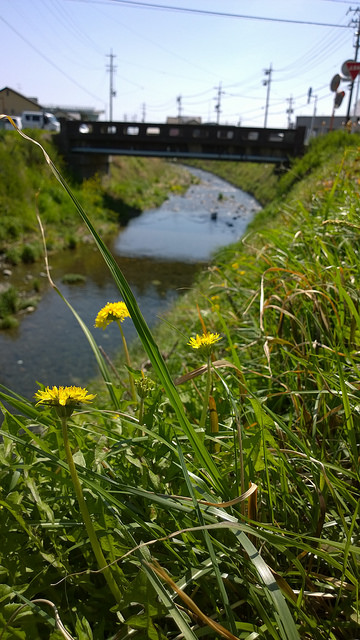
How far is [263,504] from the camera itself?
1114 millimetres

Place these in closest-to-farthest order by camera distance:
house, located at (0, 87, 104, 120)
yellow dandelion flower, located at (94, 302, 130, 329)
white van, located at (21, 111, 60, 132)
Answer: yellow dandelion flower, located at (94, 302, 130, 329) → house, located at (0, 87, 104, 120) → white van, located at (21, 111, 60, 132)

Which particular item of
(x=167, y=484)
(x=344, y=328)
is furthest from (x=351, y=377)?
(x=167, y=484)

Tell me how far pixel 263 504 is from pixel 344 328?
86cm

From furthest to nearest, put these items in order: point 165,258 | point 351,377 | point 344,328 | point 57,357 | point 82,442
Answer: point 165,258 < point 57,357 < point 344,328 < point 351,377 < point 82,442

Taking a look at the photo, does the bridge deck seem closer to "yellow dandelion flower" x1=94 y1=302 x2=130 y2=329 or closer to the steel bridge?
the steel bridge

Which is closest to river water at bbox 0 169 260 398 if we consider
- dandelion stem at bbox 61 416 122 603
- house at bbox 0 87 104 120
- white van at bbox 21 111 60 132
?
dandelion stem at bbox 61 416 122 603

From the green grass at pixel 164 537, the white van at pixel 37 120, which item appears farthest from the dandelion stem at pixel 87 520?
the white van at pixel 37 120

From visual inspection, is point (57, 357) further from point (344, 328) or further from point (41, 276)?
point (344, 328)

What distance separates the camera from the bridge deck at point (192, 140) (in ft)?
76.8

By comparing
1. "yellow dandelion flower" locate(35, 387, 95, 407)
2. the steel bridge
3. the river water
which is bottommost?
the river water

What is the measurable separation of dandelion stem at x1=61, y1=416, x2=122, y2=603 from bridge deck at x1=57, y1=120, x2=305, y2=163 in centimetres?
2420

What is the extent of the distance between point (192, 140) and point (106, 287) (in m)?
12.8

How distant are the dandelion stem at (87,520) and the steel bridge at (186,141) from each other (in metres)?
24.0

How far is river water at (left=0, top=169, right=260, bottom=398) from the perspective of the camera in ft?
29.9
